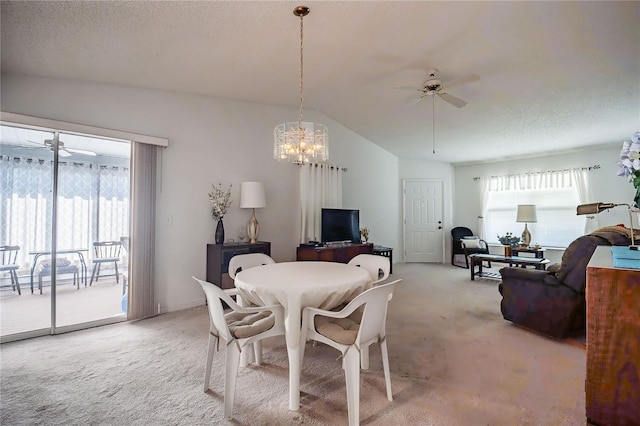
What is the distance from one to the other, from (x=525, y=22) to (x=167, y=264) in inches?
176

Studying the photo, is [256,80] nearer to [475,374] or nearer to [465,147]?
[475,374]

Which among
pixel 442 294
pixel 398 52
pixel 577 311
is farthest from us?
pixel 442 294

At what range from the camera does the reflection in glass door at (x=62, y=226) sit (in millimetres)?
2941

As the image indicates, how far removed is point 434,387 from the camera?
2.00 m

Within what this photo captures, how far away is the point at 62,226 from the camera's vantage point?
3.14 meters

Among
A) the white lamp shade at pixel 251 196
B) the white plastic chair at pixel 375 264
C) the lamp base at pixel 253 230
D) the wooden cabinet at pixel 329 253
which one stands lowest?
the wooden cabinet at pixel 329 253

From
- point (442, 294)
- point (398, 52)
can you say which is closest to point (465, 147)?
point (442, 294)

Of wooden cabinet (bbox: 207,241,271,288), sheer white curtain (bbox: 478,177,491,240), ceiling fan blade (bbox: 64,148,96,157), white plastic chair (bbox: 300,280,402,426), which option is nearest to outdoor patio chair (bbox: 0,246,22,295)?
ceiling fan blade (bbox: 64,148,96,157)

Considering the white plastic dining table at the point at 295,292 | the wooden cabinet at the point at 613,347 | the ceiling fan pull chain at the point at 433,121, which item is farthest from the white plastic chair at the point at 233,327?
the ceiling fan pull chain at the point at 433,121

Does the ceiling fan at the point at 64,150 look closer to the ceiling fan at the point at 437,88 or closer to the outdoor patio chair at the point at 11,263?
the outdoor patio chair at the point at 11,263

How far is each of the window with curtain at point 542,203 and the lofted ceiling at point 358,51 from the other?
2.00 metres

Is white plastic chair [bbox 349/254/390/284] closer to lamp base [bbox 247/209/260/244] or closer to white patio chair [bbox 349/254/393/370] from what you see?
white patio chair [bbox 349/254/393/370]

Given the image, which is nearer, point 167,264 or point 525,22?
point 525,22

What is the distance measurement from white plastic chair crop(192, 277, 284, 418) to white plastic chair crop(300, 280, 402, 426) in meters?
0.22
